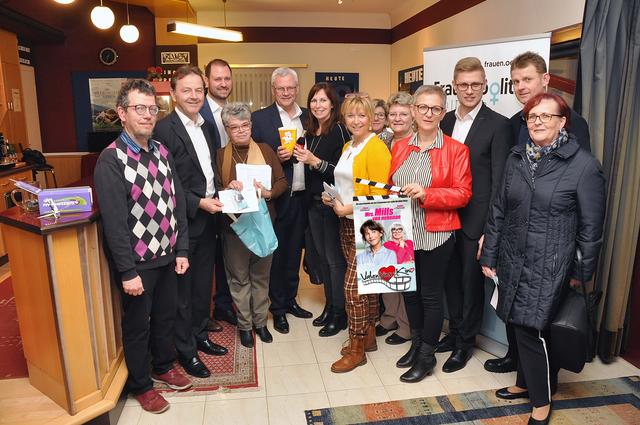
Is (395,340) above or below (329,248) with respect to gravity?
below

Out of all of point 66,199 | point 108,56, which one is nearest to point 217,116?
point 66,199

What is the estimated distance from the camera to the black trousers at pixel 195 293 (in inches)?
113

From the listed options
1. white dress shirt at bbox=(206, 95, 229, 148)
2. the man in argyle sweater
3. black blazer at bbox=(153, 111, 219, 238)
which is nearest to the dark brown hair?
white dress shirt at bbox=(206, 95, 229, 148)

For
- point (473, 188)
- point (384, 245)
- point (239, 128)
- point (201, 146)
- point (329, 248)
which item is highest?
point (239, 128)

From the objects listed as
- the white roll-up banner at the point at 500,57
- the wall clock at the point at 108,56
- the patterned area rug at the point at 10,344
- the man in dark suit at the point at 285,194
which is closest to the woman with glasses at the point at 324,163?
the man in dark suit at the point at 285,194

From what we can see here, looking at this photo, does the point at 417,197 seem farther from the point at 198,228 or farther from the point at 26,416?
the point at 26,416

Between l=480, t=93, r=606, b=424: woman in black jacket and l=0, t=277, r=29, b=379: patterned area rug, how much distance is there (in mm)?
Answer: 2732

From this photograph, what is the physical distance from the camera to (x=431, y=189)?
2561mm

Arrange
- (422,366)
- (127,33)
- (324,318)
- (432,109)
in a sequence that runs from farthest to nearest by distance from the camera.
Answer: (127,33)
(324,318)
(422,366)
(432,109)

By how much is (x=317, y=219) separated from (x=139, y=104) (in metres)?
1.47

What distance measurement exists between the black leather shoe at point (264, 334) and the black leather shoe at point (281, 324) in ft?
0.42

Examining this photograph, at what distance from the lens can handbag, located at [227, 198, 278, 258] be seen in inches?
116

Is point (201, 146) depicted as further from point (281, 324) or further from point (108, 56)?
point (108, 56)

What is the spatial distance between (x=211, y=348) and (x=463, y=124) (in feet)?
7.39
